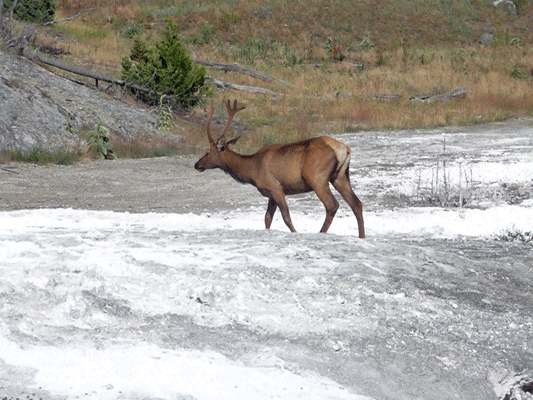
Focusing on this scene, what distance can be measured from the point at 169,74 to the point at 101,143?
5.77 metres

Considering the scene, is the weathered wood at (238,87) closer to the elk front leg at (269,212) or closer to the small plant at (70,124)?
the small plant at (70,124)

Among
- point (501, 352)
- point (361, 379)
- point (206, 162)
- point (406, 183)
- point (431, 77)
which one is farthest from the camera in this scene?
point (431, 77)

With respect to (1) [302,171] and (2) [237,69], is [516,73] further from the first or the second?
(1) [302,171]

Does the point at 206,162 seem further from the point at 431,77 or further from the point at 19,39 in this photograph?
the point at 431,77

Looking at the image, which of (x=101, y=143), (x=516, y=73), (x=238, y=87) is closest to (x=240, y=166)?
(x=101, y=143)

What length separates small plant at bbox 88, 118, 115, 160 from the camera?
17.2 m

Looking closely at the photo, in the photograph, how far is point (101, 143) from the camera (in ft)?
56.4

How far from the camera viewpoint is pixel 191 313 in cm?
560

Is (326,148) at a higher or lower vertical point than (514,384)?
higher

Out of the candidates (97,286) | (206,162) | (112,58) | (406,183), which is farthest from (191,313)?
(112,58)

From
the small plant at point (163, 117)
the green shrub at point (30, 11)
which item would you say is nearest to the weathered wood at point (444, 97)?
the small plant at point (163, 117)

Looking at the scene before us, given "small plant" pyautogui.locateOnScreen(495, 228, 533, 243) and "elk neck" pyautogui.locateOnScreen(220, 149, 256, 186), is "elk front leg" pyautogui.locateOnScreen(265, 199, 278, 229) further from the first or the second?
"small plant" pyautogui.locateOnScreen(495, 228, 533, 243)

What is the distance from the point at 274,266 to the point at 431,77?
28.5 meters

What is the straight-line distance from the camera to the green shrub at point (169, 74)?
73.1ft
